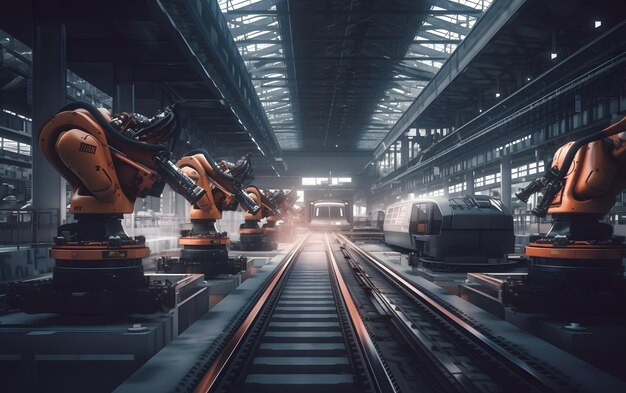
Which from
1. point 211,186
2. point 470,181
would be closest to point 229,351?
point 211,186

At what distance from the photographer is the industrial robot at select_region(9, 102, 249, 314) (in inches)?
180

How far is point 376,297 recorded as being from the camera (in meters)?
7.57

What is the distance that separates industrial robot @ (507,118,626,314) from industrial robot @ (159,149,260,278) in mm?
4982

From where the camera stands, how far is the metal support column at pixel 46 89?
9234mm

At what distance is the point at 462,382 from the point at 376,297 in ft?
12.9

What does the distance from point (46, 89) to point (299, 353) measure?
7966mm

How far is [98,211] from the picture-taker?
482 centimetres

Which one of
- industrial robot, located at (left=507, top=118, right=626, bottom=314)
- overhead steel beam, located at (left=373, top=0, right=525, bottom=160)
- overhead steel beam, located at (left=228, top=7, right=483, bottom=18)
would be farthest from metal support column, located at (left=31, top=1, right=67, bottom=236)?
overhead steel beam, located at (left=373, top=0, right=525, bottom=160)

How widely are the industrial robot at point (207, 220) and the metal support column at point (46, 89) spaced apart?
285 centimetres

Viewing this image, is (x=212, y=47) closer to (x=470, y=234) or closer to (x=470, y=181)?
(x=470, y=234)

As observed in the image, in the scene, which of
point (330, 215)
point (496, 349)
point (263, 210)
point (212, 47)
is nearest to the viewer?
point (496, 349)

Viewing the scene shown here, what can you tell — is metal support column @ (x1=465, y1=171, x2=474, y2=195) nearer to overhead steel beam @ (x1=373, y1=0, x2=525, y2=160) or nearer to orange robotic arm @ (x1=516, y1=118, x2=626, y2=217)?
overhead steel beam @ (x1=373, y1=0, x2=525, y2=160)

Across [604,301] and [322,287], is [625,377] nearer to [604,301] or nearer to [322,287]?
[604,301]

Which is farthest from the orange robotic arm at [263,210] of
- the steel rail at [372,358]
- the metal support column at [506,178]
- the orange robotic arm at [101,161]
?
the orange robotic arm at [101,161]
